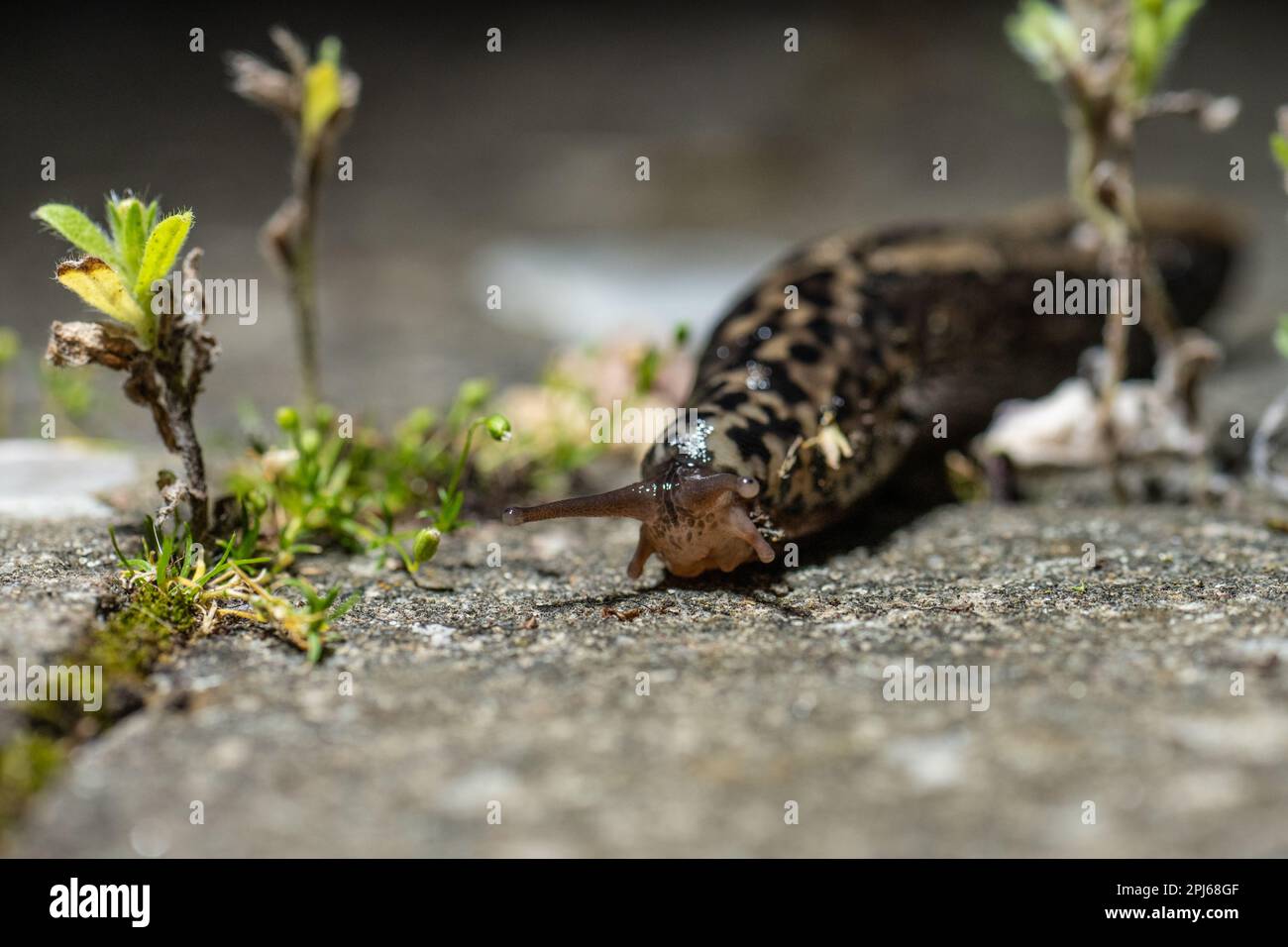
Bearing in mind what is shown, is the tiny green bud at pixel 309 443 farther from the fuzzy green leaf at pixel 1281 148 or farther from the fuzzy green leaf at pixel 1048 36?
the fuzzy green leaf at pixel 1281 148

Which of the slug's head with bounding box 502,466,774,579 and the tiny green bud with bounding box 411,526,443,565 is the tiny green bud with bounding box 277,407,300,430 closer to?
the tiny green bud with bounding box 411,526,443,565

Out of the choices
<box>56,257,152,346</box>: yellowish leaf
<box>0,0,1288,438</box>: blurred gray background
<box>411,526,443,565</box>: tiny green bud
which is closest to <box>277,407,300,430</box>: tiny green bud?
<box>56,257,152,346</box>: yellowish leaf

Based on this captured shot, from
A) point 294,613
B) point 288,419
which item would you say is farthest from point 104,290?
point 294,613

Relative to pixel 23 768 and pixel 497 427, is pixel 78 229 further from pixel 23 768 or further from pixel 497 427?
pixel 23 768

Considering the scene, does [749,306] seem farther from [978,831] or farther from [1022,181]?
[1022,181]

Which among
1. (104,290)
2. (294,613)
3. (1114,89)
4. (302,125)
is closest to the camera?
(294,613)

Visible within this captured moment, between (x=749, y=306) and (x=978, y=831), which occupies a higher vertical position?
(x=749, y=306)

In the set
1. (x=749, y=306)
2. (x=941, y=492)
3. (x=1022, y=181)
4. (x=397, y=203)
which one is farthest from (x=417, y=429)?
(x=1022, y=181)
